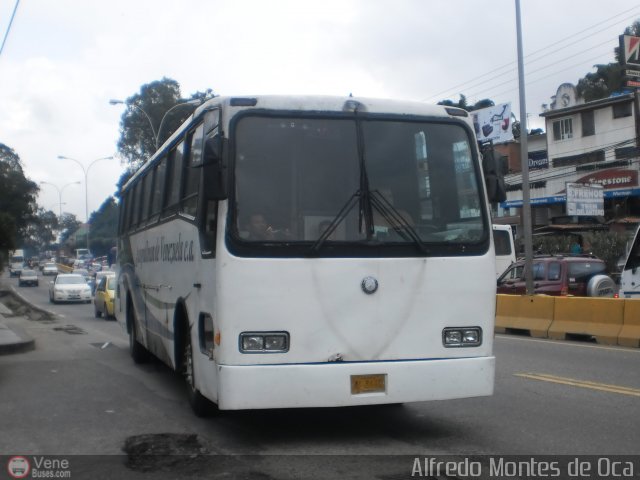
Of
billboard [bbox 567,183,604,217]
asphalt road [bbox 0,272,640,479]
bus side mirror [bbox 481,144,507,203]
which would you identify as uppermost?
billboard [bbox 567,183,604,217]

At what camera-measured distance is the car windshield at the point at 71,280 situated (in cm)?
3981

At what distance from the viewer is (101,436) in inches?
297

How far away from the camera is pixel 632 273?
53.4 ft

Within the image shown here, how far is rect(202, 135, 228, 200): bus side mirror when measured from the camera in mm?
6699

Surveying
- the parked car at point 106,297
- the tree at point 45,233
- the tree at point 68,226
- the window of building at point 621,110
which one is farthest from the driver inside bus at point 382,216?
the tree at point 68,226

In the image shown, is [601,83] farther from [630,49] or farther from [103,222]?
[103,222]

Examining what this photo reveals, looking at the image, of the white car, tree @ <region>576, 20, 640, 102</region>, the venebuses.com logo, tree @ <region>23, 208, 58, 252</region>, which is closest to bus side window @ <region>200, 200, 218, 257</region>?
the venebuses.com logo

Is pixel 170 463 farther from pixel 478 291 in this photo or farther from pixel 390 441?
pixel 478 291

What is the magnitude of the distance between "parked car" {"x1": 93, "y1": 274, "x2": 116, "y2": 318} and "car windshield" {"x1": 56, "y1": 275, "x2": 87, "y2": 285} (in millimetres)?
11161

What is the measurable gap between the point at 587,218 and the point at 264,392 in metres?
39.8

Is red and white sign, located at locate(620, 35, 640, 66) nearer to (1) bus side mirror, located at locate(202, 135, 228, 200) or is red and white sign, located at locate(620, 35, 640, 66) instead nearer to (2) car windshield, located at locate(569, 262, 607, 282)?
(2) car windshield, located at locate(569, 262, 607, 282)

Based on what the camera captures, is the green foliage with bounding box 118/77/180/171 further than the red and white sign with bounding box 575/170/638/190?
Yes

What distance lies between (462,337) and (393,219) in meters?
1.22

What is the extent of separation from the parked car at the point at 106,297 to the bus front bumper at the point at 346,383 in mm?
21524
